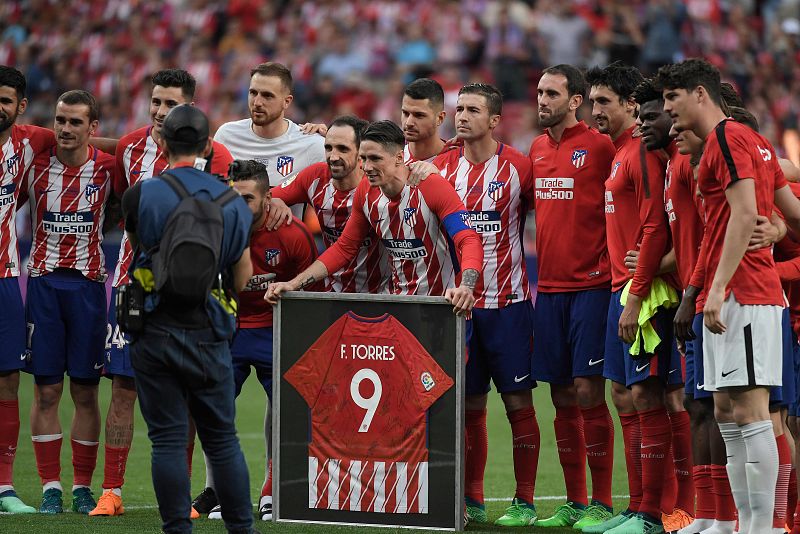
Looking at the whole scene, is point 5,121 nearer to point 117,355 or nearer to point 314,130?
point 117,355

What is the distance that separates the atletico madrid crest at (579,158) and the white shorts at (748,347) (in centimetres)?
183

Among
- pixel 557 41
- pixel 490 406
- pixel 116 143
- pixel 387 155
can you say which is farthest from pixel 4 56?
pixel 387 155

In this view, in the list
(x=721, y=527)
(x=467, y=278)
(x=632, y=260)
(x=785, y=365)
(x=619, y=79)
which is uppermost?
(x=619, y=79)

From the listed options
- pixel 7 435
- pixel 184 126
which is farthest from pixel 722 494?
pixel 7 435

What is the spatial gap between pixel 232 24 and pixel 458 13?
437cm

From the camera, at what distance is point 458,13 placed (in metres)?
21.0

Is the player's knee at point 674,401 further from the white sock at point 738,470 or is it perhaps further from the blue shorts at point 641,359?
the white sock at point 738,470

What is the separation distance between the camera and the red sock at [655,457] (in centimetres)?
680

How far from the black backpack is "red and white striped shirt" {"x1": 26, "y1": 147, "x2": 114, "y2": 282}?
7.57 ft

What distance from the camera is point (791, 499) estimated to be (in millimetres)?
6762

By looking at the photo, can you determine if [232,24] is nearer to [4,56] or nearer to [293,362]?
[4,56]

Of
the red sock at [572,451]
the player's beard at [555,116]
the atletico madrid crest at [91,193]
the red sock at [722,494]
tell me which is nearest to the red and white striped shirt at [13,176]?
the atletico madrid crest at [91,193]

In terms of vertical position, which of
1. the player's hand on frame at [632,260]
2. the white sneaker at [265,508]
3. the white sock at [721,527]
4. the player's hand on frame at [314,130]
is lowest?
the white sneaker at [265,508]

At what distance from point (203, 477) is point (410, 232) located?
308 centimetres
